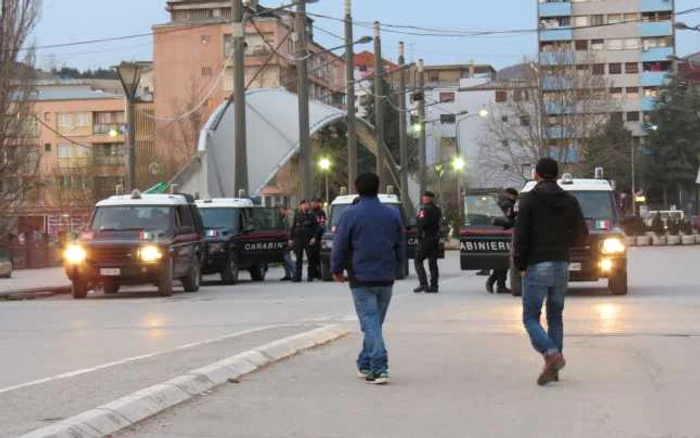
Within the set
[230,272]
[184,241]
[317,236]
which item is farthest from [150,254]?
[317,236]

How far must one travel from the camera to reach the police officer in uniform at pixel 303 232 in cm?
2703

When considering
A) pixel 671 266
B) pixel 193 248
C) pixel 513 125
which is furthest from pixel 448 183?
pixel 193 248

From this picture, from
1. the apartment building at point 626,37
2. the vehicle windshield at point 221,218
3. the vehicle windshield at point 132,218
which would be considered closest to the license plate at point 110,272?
the vehicle windshield at point 132,218

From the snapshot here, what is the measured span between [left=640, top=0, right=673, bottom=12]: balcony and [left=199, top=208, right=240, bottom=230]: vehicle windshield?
280 feet

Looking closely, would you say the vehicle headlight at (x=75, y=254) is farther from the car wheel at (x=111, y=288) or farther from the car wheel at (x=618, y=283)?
the car wheel at (x=618, y=283)

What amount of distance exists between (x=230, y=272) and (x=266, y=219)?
2636 mm

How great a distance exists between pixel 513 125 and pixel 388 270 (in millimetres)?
65645

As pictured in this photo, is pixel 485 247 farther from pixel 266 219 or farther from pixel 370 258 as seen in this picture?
pixel 370 258

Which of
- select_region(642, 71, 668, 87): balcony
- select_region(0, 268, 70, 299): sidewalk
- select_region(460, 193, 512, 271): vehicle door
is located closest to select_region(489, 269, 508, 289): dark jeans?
select_region(460, 193, 512, 271): vehicle door

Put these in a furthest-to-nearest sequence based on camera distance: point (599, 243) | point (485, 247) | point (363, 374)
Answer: point (485, 247) < point (599, 243) < point (363, 374)

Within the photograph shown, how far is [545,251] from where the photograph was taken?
934 cm

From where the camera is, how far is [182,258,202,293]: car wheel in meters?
23.7

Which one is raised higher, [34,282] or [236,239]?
[236,239]

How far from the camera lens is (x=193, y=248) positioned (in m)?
23.8
